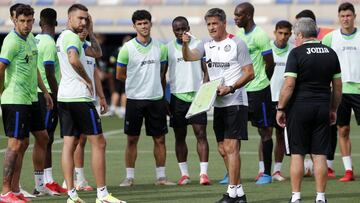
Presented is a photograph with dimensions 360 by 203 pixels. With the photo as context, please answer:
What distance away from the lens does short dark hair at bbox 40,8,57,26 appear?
47.3 ft

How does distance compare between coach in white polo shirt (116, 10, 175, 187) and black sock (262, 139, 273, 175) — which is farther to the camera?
black sock (262, 139, 273, 175)

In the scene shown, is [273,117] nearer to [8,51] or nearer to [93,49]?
[93,49]

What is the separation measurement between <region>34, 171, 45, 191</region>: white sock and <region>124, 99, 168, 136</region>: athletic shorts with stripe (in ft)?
5.42

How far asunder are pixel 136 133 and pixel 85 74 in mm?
2519

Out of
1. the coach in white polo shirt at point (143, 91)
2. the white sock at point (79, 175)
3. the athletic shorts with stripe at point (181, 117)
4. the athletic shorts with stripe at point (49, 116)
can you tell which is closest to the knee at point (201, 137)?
the athletic shorts with stripe at point (181, 117)

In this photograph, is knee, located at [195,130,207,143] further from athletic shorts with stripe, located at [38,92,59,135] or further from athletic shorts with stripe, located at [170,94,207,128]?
athletic shorts with stripe, located at [38,92,59,135]

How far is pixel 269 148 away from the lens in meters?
15.4

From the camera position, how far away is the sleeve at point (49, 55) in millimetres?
14047

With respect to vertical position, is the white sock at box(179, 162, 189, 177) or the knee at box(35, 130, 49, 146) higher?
the knee at box(35, 130, 49, 146)

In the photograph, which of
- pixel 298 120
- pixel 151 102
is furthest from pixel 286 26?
pixel 298 120

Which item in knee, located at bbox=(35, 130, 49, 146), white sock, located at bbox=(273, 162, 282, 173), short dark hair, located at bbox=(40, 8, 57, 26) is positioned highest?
short dark hair, located at bbox=(40, 8, 57, 26)

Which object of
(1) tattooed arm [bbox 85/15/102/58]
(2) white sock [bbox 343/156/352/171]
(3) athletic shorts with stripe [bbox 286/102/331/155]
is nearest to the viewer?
(3) athletic shorts with stripe [bbox 286/102/331/155]

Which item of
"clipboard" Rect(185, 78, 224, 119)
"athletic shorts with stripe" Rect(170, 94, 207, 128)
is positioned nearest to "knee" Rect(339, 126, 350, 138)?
"athletic shorts with stripe" Rect(170, 94, 207, 128)

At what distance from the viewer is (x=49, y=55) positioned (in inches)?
555
